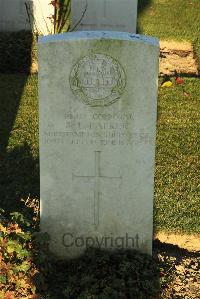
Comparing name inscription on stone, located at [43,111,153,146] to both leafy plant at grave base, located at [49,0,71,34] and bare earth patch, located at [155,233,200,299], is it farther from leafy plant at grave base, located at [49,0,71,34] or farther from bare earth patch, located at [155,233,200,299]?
leafy plant at grave base, located at [49,0,71,34]

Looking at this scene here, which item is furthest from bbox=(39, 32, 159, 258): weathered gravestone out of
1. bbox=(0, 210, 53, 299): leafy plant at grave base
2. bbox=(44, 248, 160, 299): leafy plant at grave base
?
bbox=(0, 210, 53, 299): leafy plant at grave base

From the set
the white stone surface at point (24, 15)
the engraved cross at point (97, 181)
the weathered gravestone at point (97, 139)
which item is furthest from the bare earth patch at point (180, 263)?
the white stone surface at point (24, 15)

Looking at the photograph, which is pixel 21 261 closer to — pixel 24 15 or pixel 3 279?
pixel 3 279

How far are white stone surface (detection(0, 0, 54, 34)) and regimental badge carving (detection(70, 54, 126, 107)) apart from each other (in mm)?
6183

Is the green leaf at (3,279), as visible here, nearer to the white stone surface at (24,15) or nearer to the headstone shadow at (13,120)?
the headstone shadow at (13,120)

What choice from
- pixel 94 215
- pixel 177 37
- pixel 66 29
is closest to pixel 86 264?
pixel 94 215

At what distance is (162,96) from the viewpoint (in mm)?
8477

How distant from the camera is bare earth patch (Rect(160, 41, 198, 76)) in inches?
391

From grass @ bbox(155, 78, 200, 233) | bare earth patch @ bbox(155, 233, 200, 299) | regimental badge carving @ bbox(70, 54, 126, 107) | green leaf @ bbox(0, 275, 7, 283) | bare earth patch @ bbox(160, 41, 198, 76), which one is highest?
bare earth patch @ bbox(160, 41, 198, 76)

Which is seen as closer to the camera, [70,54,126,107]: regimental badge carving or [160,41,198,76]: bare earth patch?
[70,54,126,107]: regimental badge carving

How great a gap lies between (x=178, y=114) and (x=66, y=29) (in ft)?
11.9

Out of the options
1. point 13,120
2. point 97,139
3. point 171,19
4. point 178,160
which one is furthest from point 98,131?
point 171,19

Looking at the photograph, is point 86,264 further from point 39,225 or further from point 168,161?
point 168,161

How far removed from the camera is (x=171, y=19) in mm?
13086
